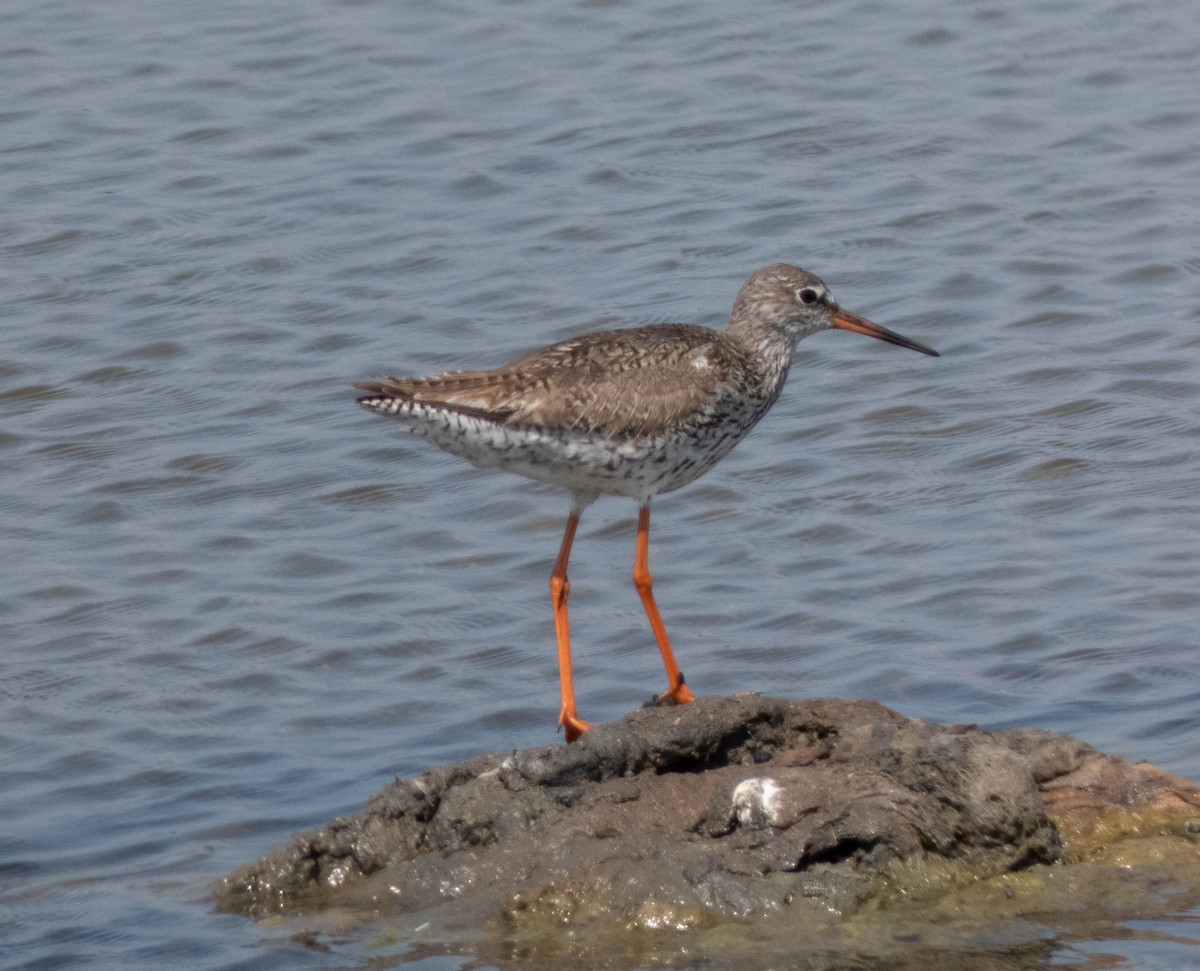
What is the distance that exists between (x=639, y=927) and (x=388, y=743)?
2741 mm

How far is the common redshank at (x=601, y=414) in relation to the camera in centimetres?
764

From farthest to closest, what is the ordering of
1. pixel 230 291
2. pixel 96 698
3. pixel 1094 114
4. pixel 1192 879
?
pixel 1094 114
pixel 230 291
pixel 96 698
pixel 1192 879

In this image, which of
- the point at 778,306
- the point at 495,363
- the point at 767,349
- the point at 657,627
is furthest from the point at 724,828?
the point at 495,363

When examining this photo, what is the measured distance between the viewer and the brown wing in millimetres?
7672

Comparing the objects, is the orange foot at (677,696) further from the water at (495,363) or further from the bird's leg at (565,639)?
the water at (495,363)

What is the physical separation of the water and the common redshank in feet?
4.01

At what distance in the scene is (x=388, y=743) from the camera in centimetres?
857

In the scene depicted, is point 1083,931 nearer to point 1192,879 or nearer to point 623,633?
point 1192,879

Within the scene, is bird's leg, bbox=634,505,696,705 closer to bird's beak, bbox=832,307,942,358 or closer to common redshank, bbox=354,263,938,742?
common redshank, bbox=354,263,938,742

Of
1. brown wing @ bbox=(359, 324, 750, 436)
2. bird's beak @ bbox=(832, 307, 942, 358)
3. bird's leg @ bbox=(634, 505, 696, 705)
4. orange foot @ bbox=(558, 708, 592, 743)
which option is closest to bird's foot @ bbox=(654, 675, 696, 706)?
bird's leg @ bbox=(634, 505, 696, 705)

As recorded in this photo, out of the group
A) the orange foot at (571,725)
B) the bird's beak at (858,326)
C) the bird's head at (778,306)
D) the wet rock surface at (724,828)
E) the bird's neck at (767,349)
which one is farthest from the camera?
the bird's beak at (858,326)

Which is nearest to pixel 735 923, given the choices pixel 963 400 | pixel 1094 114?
pixel 963 400

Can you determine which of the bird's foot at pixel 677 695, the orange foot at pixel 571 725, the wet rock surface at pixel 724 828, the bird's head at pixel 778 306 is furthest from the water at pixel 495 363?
the bird's head at pixel 778 306

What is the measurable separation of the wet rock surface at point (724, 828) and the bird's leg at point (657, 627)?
917 millimetres
